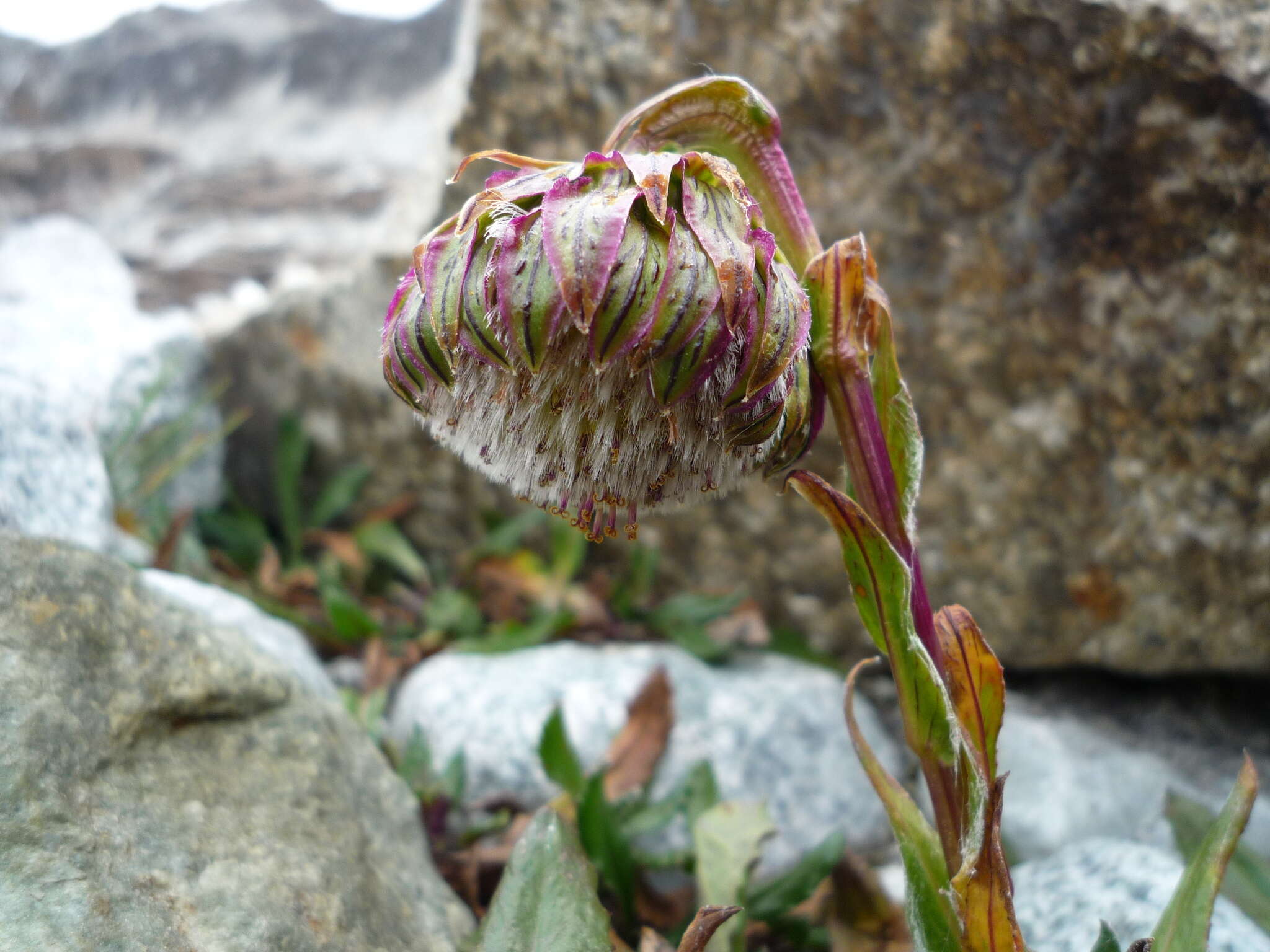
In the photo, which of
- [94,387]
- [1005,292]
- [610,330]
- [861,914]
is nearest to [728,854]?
[861,914]

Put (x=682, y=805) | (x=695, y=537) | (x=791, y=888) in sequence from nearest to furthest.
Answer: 1. (x=791, y=888)
2. (x=682, y=805)
3. (x=695, y=537)

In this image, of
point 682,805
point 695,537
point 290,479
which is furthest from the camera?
point 290,479

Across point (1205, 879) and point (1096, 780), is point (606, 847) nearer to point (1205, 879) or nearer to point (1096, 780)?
point (1205, 879)

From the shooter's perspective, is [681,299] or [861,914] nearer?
[681,299]

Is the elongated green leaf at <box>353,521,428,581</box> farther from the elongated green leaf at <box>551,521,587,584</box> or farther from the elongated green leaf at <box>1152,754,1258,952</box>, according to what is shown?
the elongated green leaf at <box>1152,754,1258,952</box>

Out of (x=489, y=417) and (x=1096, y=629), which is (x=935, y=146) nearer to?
(x=1096, y=629)

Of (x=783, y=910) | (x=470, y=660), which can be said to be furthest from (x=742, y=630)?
(x=783, y=910)
